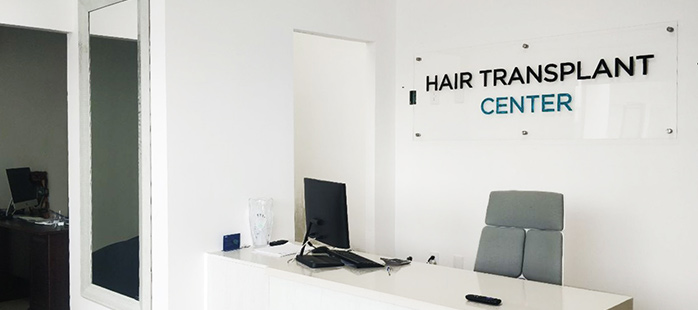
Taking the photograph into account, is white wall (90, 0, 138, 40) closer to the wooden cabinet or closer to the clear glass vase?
the clear glass vase

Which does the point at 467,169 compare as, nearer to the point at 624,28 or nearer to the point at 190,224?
the point at 624,28

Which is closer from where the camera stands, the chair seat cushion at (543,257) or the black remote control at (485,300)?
the black remote control at (485,300)

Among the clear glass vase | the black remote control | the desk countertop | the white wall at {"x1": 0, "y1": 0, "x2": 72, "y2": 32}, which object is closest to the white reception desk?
the black remote control

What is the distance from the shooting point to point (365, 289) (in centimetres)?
301

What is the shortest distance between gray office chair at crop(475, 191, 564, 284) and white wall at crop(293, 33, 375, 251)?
156 cm

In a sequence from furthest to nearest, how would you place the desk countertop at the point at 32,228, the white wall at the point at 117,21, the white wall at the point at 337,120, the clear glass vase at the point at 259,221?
the white wall at the point at 337,120 < the desk countertop at the point at 32,228 < the clear glass vase at the point at 259,221 < the white wall at the point at 117,21

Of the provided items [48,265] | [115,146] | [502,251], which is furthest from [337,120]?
[48,265]

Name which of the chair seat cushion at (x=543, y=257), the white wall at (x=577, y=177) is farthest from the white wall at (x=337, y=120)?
the chair seat cushion at (x=543, y=257)

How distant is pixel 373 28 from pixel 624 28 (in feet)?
6.08

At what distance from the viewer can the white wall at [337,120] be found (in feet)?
17.9

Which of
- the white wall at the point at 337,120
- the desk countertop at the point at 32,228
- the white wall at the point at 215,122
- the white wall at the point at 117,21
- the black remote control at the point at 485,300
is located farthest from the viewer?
the white wall at the point at 337,120

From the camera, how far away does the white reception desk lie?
111 inches

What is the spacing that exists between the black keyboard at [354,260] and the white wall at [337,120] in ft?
4.82

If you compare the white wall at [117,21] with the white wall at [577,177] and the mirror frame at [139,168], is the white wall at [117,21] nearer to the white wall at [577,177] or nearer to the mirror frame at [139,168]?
the mirror frame at [139,168]
